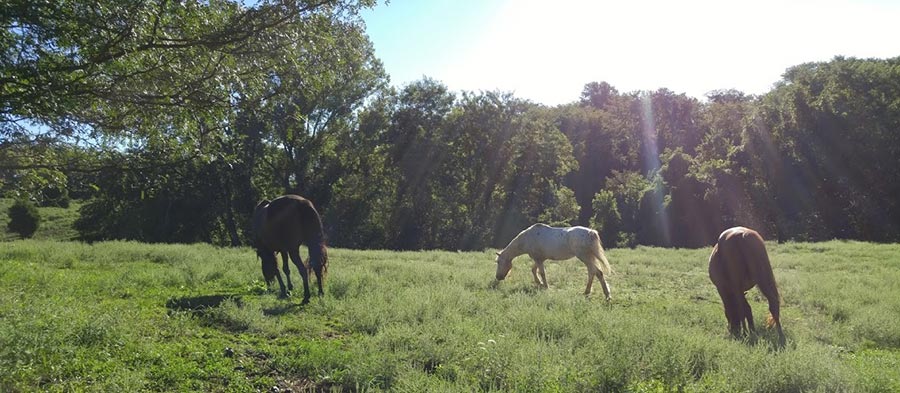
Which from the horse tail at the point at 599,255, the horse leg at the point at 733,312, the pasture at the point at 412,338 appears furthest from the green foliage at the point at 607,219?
the horse leg at the point at 733,312

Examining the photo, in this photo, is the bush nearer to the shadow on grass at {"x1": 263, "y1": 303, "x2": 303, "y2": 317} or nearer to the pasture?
the pasture

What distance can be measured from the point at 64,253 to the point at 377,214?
27240mm

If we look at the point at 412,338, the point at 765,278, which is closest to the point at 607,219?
the point at 765,278

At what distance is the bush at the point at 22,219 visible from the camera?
35.2 metres

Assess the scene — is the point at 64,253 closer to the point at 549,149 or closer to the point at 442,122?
the point at 442,122

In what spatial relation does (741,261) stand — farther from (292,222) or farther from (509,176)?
(509,176)

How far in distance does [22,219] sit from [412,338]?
40622mm

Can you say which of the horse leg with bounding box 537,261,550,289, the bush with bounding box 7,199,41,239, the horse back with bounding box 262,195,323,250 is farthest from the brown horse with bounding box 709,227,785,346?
the bush with bounding box 7,199,41,239

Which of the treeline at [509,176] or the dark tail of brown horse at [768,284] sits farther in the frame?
the treeline at [509,176]

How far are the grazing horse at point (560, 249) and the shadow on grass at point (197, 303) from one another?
638 centimetres

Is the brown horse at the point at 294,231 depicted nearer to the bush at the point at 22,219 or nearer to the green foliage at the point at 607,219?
the bush at the point at 22,219

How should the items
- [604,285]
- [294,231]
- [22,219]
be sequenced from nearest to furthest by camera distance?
1. [294,231]
2. [604,285]
3. [22,219]

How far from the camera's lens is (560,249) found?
1247cm

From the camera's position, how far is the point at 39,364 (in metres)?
4.97
